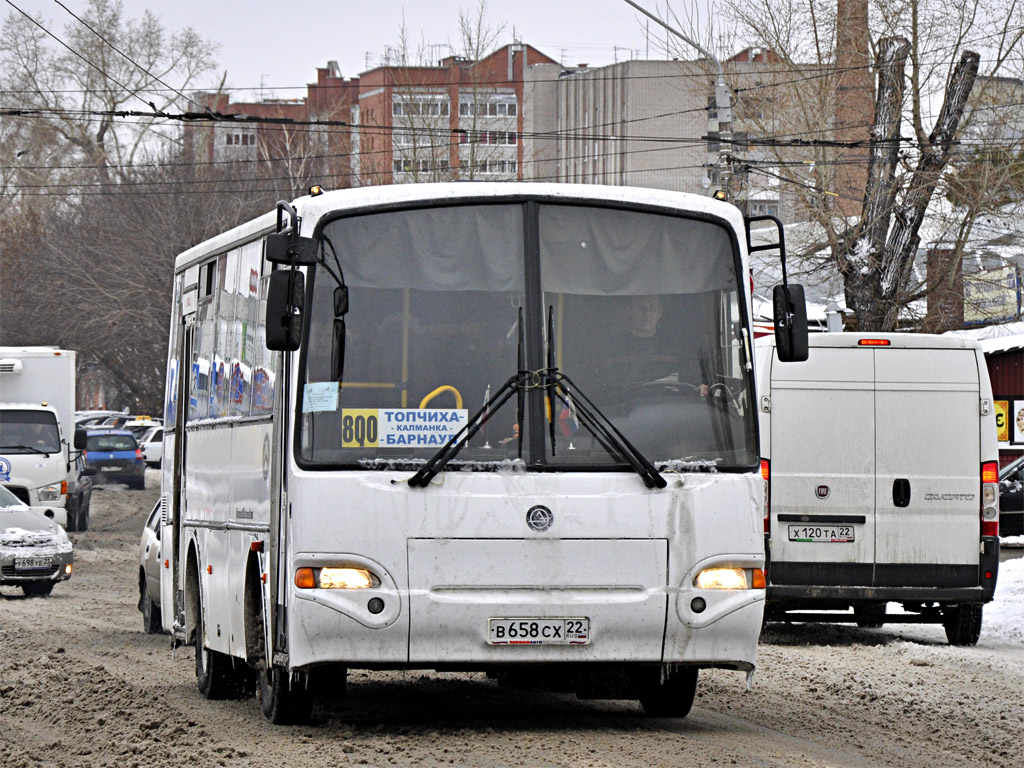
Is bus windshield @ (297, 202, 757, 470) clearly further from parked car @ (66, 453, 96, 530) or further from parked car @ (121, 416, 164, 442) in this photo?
parked car @ (121, 416, 164, 442)

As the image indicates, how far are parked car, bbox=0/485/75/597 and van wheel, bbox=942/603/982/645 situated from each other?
38.9 feet

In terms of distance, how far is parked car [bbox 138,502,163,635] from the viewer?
15.8 meters

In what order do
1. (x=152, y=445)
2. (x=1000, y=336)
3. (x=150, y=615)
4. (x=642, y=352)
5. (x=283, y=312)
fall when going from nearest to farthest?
(x=283, y=312) → (x=642, y=352) → (x=150, y=615) → (x=1000, y=336) → (x=152, y=445)

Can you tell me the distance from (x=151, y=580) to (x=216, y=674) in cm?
535

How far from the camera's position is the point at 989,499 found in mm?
13844

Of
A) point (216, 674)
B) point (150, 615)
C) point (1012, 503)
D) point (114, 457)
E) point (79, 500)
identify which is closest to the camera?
point (216, 674)

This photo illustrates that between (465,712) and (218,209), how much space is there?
50.6 m

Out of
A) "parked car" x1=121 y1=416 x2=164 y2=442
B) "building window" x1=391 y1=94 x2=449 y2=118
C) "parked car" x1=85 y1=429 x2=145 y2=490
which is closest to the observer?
"building window" x1=391 y1=94 x2=449 y2=118

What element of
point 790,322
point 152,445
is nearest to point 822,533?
point 790,322

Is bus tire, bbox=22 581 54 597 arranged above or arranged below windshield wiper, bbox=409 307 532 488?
below

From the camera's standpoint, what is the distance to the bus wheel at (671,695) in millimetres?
9227

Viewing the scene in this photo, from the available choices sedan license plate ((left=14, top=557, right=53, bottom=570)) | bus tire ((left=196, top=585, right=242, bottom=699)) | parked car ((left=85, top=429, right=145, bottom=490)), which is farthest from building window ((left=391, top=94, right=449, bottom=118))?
bus tire ((left=196, top=585, right=242, bottom=699))

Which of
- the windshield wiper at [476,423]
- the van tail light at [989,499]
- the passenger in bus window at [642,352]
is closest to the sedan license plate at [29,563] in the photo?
the van tail light at [989,499]

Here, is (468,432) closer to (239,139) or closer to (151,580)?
(151,580)
